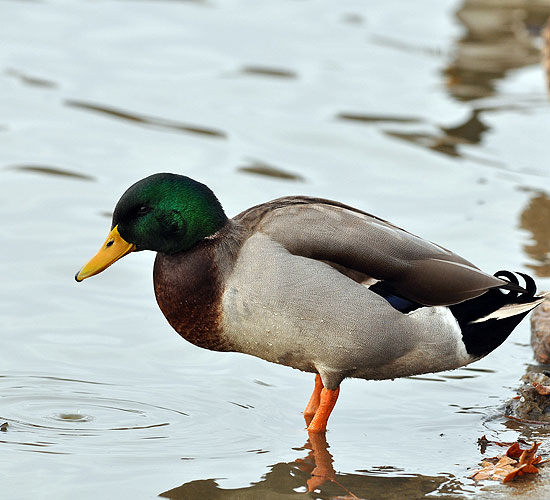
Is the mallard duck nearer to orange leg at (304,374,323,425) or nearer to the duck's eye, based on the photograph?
the duck's eye

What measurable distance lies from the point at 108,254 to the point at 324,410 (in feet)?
3.99

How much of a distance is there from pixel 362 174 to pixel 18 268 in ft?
10.9

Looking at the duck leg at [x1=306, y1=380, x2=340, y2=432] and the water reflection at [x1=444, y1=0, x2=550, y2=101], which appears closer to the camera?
the duck leg at [x1=306, y1=380, x2=340, y2=432]

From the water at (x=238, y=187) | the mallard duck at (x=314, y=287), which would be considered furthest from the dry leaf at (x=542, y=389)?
the mallard duck at (x=314, y=287)

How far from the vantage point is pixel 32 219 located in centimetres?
812

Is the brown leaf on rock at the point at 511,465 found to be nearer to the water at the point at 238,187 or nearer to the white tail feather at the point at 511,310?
the water at the point at 238,187

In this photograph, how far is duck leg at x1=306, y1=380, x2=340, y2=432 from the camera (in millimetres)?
5148

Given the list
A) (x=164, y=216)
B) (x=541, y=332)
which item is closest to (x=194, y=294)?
(x=164, y=216)

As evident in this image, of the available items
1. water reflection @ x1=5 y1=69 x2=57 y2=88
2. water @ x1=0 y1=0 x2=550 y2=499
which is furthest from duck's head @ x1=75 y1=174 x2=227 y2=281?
water reflection @ x1=5 y1=69 x2=57 y2=88

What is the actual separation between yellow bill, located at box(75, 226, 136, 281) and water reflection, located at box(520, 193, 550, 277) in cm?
306

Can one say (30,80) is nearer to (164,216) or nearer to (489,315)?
(164,216)

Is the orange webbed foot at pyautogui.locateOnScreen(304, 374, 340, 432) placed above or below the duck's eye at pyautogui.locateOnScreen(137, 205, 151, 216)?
below

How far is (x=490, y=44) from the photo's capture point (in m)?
12.8

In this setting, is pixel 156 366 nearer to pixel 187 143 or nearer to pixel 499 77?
pixel 187 143
